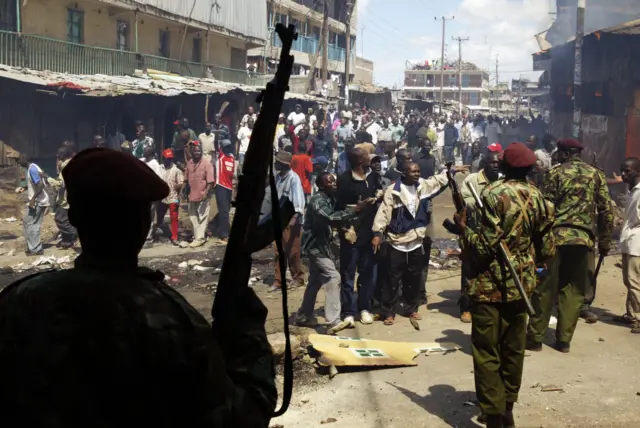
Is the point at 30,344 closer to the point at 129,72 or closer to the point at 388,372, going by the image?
the point at 388,372

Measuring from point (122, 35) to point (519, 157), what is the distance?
66.2ft

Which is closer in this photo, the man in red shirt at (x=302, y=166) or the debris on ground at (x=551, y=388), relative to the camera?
the debris on ground at (x=551, y=388)

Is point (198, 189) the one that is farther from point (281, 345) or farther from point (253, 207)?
point (253, 207)

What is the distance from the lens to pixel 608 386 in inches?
216

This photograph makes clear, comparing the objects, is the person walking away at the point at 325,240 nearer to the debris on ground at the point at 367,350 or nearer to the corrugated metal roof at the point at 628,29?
the debris on ground at the point at 367,350

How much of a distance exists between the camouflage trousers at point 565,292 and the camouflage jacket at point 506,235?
6.23ft

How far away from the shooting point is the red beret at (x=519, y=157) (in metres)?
4.57

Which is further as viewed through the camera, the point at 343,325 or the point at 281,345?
the point at 343,325

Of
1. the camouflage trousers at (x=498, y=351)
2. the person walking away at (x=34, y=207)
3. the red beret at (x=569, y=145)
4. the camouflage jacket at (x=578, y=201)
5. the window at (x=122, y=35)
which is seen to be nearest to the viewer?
the camouflage trousers at (x=498, y=351)

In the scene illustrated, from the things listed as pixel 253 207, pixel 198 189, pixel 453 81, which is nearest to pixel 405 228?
pixel 198 189

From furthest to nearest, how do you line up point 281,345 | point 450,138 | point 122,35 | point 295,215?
point 450,138 < point 122,35 < point 295,215 < point 281,345

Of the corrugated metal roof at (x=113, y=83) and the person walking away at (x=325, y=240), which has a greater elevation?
the corrugated metal roof at (x=113, y=83)

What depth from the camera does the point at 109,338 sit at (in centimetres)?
144

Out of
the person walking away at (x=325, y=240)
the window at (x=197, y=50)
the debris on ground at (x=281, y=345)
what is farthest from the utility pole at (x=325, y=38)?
the debris on ground at (x=281, y=345)
